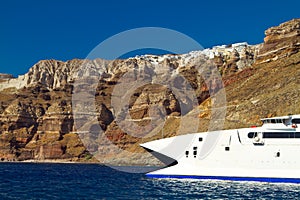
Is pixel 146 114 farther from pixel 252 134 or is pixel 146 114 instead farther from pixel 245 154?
pixel 245 154

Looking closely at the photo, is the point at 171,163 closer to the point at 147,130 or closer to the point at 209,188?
the point at 209,188

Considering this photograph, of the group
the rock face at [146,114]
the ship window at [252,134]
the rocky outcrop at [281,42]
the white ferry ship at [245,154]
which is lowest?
the white ferry ship at [245,154]

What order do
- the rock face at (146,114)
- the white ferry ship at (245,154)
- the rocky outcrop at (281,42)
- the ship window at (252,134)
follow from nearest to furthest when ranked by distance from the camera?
the white ferry ship at (245,154) → the ship window at (252,134) → the rock face at (146,114) → the rocky outcrop at (281,42)

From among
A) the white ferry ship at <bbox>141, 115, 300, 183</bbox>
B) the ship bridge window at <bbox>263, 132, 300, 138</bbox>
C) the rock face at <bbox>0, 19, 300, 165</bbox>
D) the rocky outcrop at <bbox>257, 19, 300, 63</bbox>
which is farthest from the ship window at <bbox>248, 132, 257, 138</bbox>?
the rocky outcrop at <bbox>257, 19, 300, 63</bbox>

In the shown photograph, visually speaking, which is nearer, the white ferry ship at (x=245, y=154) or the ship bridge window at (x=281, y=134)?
the white ferry ship at (x=245, y=154)

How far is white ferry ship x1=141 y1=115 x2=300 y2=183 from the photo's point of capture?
38938mm

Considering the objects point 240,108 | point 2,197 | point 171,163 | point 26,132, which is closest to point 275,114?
point 240,108

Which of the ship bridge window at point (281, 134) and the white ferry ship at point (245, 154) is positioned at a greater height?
the ship bridge window at point (281, 134)

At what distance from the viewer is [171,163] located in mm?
44156

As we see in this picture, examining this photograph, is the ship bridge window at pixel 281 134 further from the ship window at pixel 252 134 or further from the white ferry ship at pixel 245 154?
the ship window at pixel 252 134

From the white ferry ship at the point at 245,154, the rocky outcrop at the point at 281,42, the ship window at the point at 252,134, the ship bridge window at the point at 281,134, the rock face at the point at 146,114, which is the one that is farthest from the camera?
the rocky outcrop at the point at 281,42

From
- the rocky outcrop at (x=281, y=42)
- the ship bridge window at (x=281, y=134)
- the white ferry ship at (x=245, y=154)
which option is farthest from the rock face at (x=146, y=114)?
the ship bridge window at (x=281, y=134)

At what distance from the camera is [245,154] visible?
40.4 metres

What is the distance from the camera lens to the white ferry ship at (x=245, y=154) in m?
38.9
